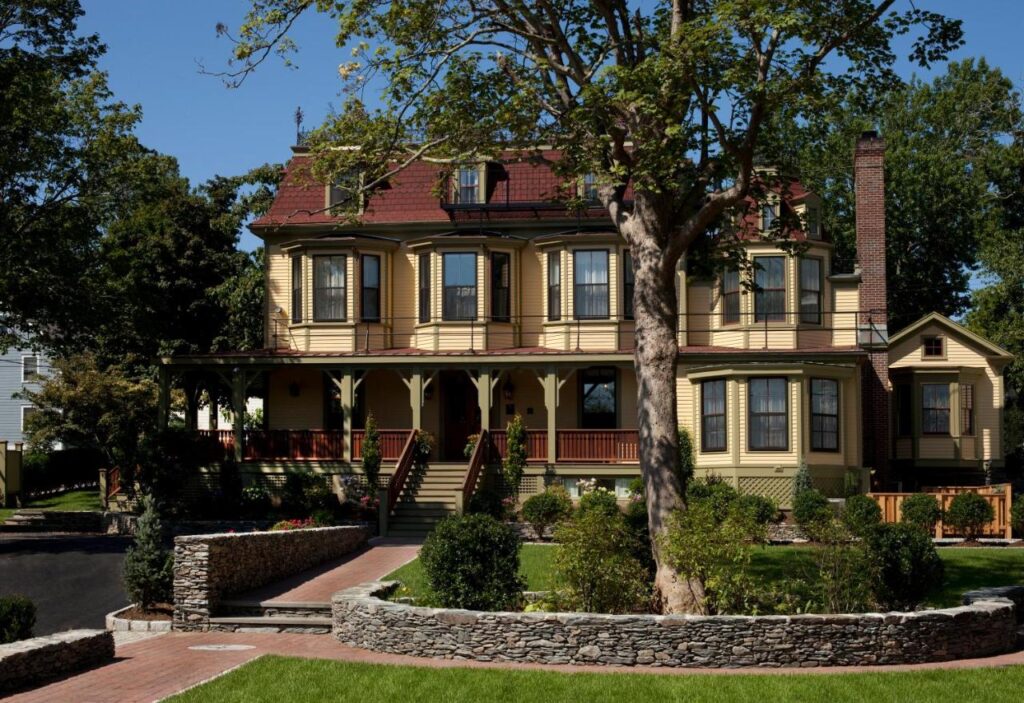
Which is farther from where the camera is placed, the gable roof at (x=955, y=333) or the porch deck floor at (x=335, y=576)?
the gable roof at (x=955, y=333)

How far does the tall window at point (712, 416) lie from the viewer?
31.9 meters

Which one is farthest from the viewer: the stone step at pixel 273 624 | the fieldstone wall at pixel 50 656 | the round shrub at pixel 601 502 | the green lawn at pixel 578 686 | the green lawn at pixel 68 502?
the green lawn at pixel 68 502

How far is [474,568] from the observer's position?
17.4 metres

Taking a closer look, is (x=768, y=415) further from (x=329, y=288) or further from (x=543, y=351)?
(x=329, y=288)

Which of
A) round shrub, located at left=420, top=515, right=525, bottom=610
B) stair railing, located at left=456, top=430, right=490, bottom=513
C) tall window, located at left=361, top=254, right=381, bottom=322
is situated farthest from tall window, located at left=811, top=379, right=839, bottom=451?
round shrub, located at left=420, top=515, right=525, bottom=610

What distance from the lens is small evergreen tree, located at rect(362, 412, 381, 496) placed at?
1280 inches

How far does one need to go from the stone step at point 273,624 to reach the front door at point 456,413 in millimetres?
16665

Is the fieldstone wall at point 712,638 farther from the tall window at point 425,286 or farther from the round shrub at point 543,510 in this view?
the tall window at point 425,286

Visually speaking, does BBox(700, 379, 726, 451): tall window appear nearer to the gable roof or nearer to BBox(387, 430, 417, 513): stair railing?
the gable roof

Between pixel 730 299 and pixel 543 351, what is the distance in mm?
5196

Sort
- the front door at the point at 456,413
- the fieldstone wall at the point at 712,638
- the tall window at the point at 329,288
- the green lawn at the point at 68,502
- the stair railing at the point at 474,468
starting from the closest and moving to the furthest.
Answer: the fieldstone wall at the point at 712,638 < the stair railing at the point at 474,468 < the tall window at the point at 329,288 < the front door at the point at 456,413 < the green lawn at the point at 68,502

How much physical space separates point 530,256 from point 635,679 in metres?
21.9

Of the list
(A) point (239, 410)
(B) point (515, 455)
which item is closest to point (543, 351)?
(B) point (515, 455)

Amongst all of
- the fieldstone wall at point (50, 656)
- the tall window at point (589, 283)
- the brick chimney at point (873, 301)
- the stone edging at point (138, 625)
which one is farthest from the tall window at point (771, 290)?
the fieldstone wall at point (50, 656)
